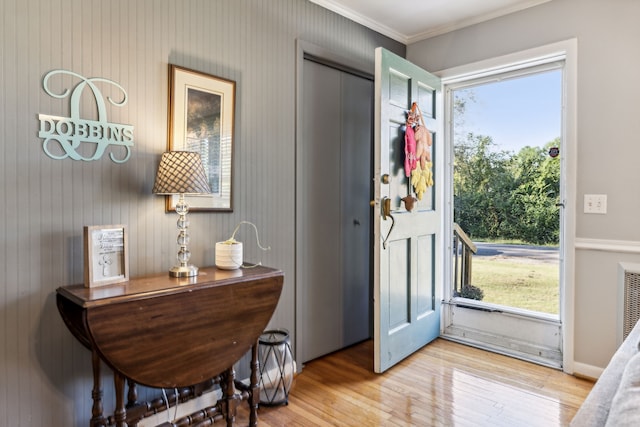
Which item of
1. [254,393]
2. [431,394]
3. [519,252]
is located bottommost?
[431,394]

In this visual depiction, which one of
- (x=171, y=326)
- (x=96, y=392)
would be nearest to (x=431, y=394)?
(x=171, y=326)

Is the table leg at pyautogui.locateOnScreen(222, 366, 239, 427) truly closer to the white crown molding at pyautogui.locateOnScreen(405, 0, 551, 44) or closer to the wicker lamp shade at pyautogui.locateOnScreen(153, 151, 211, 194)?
the wicker lamp shade at pyautogui.locateOnScreen(153, 151, 211, 194)

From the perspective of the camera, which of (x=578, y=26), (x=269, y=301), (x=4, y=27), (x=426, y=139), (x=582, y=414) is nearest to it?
(x=582, y=414)

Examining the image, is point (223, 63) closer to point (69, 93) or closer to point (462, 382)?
point (69, 93)

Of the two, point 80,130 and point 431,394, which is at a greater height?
point 80,130

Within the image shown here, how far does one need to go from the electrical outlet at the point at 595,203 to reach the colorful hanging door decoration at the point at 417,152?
0.95 meters

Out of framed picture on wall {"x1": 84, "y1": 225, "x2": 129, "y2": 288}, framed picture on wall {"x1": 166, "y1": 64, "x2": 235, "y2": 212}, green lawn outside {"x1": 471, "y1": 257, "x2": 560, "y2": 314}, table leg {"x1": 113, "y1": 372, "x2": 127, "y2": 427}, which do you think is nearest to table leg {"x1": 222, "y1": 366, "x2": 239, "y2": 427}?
table leg {"x1": 113, "y1": 372, "x2": 127, "y2": 427}

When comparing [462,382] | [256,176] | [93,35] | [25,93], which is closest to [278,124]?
[256,176]

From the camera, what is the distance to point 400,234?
2580mm

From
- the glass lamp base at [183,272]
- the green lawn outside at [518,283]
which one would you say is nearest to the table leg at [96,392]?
the glass lamp base at [183,272]

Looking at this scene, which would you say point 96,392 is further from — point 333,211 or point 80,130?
point 333,211

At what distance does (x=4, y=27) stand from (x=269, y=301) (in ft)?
4.83

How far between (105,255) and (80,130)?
0.53 metres

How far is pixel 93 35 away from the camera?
1.65 meters
